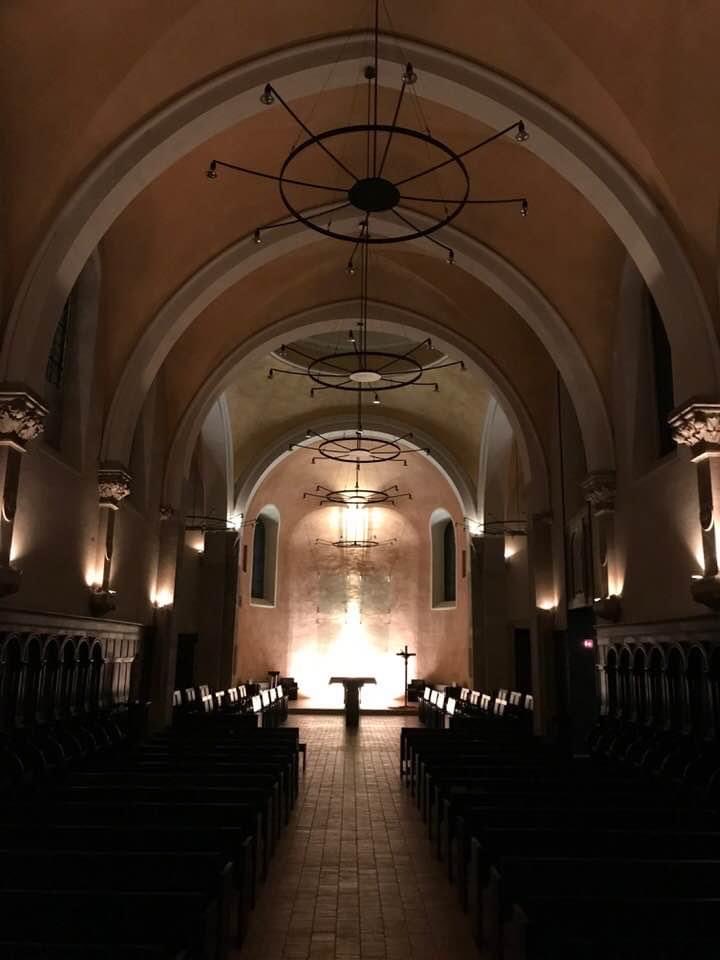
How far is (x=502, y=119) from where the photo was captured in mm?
9719

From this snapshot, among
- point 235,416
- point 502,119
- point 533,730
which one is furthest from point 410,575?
point 502,119

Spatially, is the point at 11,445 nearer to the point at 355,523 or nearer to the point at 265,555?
the point at 265,555

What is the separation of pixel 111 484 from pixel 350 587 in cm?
1758

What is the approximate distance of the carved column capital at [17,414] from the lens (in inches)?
338

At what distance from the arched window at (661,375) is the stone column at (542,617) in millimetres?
4388

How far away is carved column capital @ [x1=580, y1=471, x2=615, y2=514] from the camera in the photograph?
40.7 feet

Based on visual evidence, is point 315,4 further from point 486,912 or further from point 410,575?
point 410,575

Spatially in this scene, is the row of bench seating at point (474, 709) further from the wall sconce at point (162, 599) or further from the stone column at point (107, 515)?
the stone column at point (107, 515)

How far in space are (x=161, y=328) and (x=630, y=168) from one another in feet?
25.2

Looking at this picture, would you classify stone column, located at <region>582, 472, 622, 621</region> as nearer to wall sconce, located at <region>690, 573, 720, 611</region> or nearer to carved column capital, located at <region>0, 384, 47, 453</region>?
wall sconce, located at <region>690, 573, 720, 611</region>

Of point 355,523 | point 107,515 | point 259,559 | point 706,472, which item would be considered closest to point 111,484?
point 107,515

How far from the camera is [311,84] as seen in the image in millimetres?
9703

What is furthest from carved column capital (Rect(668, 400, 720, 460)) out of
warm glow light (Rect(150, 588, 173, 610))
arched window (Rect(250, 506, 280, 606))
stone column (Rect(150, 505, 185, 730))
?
arched window (Rect(250, 506, 280, 606))

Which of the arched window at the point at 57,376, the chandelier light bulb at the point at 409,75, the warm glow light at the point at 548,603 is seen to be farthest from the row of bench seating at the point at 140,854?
the chandelier light bulb at the point at 409,75
